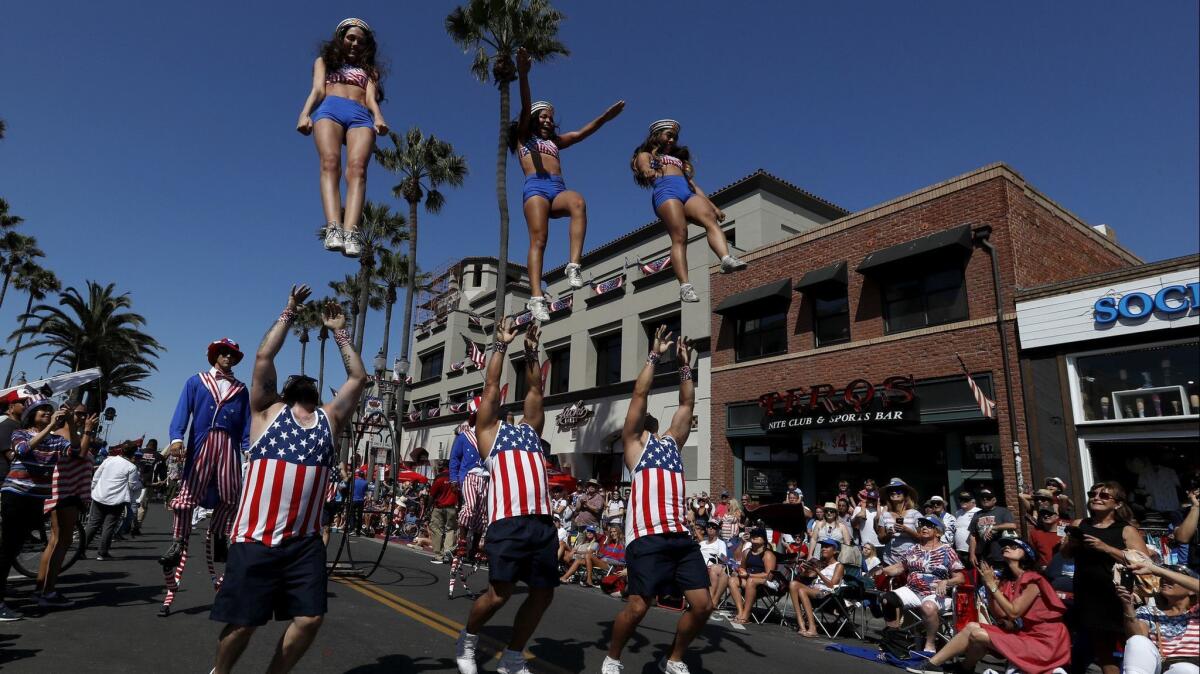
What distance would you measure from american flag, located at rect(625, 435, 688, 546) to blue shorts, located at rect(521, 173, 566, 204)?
3018 millimetres

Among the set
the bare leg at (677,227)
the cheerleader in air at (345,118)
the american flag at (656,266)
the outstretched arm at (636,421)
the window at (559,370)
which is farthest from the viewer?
the window at (559,370)

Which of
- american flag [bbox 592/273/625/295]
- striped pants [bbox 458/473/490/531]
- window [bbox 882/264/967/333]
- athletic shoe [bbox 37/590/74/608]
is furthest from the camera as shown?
american flag [bbox 592/273/625/295]

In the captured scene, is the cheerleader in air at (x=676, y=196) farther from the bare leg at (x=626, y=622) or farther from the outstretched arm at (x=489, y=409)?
the bare leg at (x=626, y=622)

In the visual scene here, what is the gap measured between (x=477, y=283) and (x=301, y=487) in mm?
35477

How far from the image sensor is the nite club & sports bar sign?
14.7 meters

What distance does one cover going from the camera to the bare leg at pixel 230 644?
342 cm

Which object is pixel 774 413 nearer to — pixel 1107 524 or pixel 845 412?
pixel 845 412

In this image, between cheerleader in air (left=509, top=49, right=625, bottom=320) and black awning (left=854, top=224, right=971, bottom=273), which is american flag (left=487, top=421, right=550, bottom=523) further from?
black awning (left=854, top=224, right=971, bottom=273)

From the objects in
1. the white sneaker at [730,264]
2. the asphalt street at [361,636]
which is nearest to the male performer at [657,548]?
the asphalt street at [361,636]

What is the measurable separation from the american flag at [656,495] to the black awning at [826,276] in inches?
492

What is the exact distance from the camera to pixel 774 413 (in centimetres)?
1728

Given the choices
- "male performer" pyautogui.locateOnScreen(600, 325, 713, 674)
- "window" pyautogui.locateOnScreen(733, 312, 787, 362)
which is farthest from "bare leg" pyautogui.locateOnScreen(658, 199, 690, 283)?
"window" pyautogui.locateOnScreen(733, 312, 787, 362)

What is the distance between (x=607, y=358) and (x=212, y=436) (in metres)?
19.9

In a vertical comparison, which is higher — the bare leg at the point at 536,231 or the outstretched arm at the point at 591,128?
the outstretched arm at the point at 591,128
